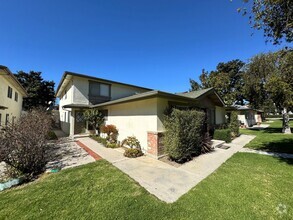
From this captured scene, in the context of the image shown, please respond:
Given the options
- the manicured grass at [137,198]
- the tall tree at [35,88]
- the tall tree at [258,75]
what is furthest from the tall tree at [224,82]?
the tall tree at [35,88]

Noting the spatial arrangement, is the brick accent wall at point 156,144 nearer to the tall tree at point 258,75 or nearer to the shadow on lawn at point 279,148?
the shadow on lawn at point 279,148

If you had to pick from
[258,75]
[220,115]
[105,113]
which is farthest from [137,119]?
[258,75]

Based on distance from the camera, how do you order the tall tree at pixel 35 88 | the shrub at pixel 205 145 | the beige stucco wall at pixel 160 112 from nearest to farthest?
the beige stucco wall at pixel 160 112
the shrub at pixel 205 145
the tall tree at pixel 35 88

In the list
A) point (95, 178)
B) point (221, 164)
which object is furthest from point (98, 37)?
point (221, 164)

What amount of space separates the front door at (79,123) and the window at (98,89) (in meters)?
2.44

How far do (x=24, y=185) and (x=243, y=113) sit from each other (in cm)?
3046

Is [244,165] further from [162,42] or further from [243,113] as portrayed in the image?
[243,113]

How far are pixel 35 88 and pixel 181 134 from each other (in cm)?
3445

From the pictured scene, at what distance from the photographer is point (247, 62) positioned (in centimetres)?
1967

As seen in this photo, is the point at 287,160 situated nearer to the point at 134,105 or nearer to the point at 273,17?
the point at 273,17

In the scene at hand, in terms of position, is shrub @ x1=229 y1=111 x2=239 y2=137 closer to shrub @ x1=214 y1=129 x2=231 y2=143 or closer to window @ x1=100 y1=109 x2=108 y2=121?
→ shrub @ x1=214 y1=129 x2=231 y2=143

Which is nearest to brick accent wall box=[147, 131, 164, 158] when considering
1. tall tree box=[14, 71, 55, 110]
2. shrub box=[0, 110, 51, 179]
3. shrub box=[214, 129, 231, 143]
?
shrub box=[0, 110, 51, 179]

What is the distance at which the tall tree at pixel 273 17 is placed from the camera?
18.6 ft

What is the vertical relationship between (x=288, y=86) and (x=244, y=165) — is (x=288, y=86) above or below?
above
